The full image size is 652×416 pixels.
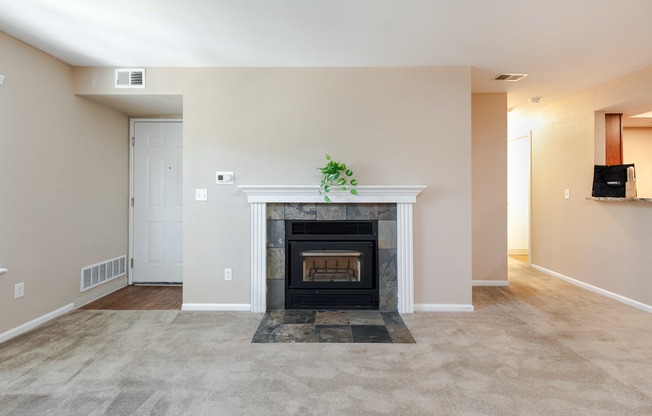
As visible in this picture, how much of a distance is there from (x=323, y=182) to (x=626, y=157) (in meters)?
5.23

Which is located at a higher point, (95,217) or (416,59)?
(416,59)

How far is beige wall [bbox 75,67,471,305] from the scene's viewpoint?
352 centimetres

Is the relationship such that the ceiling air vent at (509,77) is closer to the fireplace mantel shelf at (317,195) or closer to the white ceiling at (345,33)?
the white ceiling at (345,33)

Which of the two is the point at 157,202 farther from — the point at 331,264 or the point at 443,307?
the point at 443,307

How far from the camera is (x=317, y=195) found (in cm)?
348

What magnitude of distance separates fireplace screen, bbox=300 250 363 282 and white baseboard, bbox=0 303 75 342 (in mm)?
2342

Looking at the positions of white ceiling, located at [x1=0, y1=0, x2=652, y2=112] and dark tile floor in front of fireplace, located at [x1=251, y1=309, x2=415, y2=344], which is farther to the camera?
dark tile floor in front of fireplace, located at [x1=251, y1=309, x2=415, y2=344]

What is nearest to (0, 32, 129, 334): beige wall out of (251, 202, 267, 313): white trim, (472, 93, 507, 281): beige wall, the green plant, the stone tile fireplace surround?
(251, 202, 267, 313): white trim

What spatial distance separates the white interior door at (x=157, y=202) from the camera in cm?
453

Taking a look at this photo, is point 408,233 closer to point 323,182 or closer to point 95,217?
point 323,182

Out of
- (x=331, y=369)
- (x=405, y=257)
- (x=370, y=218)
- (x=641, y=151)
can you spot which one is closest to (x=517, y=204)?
(x=641, y=151)

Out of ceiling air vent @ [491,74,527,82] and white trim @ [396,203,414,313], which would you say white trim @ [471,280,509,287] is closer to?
white trim @ [396,203,414,313]

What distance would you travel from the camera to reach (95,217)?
13.0 ft

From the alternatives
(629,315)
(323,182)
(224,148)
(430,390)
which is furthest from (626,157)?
(224,148)
